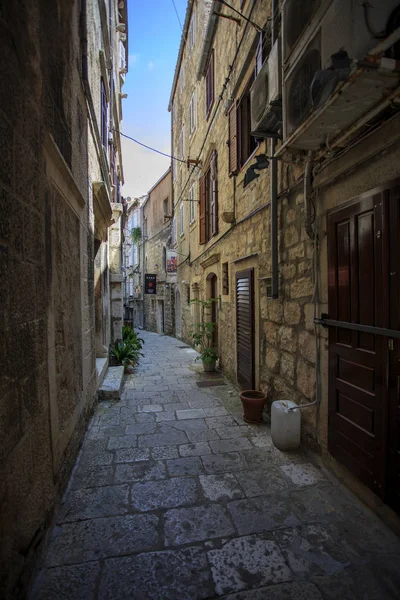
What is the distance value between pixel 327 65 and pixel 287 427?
3140 millimetres

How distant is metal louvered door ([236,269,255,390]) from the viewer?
4.94 metres

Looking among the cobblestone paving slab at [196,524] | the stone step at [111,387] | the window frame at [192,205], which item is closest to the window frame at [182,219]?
the window frame at [192,205]

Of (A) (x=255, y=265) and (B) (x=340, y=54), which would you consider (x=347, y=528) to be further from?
(A) (x=255, y=265)

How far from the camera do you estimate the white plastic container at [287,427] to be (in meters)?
3.27

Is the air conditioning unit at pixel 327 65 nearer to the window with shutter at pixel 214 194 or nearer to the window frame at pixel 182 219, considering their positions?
the window with shutter at pixel 214 194

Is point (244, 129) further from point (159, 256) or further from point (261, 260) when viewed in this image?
point (159, 256)

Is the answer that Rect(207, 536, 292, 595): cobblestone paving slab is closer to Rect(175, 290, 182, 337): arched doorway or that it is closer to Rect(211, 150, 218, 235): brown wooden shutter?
Rect(211, 150, 218, 235): brown wooden shutter

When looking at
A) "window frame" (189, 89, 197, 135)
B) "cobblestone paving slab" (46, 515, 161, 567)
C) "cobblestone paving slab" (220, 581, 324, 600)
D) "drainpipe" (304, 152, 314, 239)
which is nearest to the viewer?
"cobblestone paving slab" (220, 581, 324, 600)

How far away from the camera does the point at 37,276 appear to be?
2018 millimetres

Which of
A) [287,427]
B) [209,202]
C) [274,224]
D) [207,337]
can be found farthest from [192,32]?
[287,427]

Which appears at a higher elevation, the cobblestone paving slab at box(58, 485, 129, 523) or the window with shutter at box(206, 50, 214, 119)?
the window with shutter at box(206, 50, 214, 119)

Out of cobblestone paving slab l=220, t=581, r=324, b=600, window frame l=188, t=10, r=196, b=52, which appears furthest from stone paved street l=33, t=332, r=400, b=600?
window frame l=188, t=10, r=196, b=52

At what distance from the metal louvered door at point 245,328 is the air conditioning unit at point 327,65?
8.35ft

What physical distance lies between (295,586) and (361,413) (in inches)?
48.7
